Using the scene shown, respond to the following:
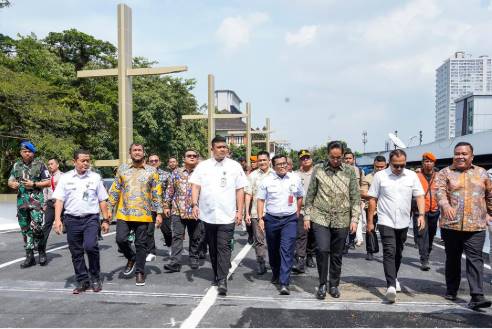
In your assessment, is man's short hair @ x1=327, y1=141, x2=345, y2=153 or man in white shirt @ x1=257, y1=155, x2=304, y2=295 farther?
man in white shirt @ x1=257, y1=155, x2=304, y2=295

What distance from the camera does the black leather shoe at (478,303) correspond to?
5.18m

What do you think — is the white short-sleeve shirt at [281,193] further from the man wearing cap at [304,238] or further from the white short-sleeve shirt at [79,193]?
the white short-sleeve shirt at [79,193]

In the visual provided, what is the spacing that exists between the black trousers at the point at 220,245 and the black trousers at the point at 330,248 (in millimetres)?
1126

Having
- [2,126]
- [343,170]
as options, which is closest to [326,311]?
[343,170]

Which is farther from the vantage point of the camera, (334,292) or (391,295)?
(334,292)

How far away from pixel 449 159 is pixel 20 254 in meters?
24.3

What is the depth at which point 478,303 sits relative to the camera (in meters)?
5.19

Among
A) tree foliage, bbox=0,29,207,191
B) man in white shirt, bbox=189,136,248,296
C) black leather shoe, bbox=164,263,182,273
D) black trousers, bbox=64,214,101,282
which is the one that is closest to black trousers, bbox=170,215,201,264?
black leather shoe, bbox=164,263,182,273

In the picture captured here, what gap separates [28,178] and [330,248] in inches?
193

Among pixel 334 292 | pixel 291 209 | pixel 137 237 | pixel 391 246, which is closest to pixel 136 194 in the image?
pixel 137 237

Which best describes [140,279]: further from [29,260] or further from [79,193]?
[29,260]

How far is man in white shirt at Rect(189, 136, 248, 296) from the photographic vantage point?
609 cm

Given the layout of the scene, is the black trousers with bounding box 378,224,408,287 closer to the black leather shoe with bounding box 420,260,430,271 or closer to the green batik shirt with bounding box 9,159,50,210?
the black leather shoe with bounding box 420,260,430,271

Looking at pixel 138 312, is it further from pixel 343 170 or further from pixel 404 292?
pixel 404 292
